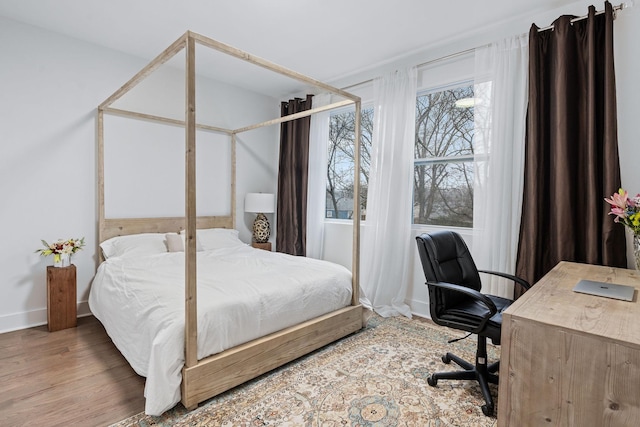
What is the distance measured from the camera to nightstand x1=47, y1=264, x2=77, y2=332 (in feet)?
9.33

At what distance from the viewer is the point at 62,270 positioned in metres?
2.88

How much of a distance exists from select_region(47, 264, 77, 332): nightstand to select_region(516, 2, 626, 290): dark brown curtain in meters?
3.70

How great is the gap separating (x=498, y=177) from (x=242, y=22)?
2453 mm

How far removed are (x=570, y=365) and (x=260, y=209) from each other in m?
3.53

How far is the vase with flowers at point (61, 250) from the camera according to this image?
2881 mm

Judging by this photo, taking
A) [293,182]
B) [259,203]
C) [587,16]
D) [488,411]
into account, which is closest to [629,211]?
[488,411]

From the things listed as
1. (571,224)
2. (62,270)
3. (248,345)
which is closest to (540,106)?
(571,224)

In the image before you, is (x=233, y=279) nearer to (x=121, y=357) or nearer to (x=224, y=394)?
(x=224, y=394)

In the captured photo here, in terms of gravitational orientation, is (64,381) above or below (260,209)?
below

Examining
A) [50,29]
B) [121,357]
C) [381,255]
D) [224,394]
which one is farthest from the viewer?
[381,255]

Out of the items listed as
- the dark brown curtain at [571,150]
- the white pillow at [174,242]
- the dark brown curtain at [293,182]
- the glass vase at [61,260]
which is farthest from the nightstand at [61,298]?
the dark brown curtain at [571,150]

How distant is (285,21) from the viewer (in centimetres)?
278

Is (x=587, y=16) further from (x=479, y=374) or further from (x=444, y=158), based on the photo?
(x=479, y=374)

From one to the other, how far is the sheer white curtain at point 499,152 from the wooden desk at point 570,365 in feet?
4.49
